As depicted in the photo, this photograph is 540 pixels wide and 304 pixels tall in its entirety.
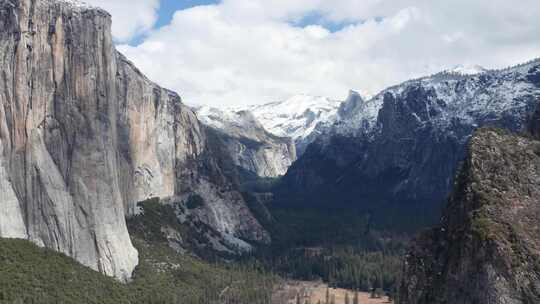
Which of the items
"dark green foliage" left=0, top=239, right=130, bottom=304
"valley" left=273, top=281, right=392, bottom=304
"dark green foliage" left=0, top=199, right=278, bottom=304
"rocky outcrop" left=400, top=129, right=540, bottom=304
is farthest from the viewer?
"valley" left=273, top=281, right=392, bottom=304

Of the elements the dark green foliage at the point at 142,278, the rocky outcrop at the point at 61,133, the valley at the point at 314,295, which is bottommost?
the valley at the point at 314,295

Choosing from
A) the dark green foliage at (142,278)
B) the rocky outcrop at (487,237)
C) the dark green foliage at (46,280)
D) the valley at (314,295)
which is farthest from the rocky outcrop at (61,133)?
the rocky outcrop at (487,237)

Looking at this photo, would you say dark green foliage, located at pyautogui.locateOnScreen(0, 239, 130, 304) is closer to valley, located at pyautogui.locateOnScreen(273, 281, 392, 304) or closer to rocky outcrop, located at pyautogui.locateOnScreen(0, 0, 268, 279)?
rocky outcrop, located at pyautogui.locateOnScreen(0, 0, 268, 279)

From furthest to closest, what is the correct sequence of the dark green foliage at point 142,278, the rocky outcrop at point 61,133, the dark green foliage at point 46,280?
1. the rocky outcrop at point 61,133
2. the dark green foliage at point 142,278
3. the dark green foliage at point 46,280

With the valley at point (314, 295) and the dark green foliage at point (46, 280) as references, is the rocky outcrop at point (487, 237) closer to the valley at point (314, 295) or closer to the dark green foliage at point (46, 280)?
the dark green foliage at point (46, 280)

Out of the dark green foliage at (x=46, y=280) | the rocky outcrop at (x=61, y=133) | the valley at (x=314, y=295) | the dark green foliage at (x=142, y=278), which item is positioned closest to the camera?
the dark green foliage at (x=46, y=280)

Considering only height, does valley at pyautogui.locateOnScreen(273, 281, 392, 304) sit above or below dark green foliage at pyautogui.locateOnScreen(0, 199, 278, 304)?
below

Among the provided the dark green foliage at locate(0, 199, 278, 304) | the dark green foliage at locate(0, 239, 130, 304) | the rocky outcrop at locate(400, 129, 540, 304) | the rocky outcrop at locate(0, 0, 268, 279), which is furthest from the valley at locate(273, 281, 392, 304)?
the rocky outcrop at locate(400, 129, 540, 304)

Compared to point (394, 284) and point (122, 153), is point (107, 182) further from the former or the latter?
point (394, 284)

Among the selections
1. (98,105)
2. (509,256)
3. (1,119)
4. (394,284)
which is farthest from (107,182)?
(509,256)
